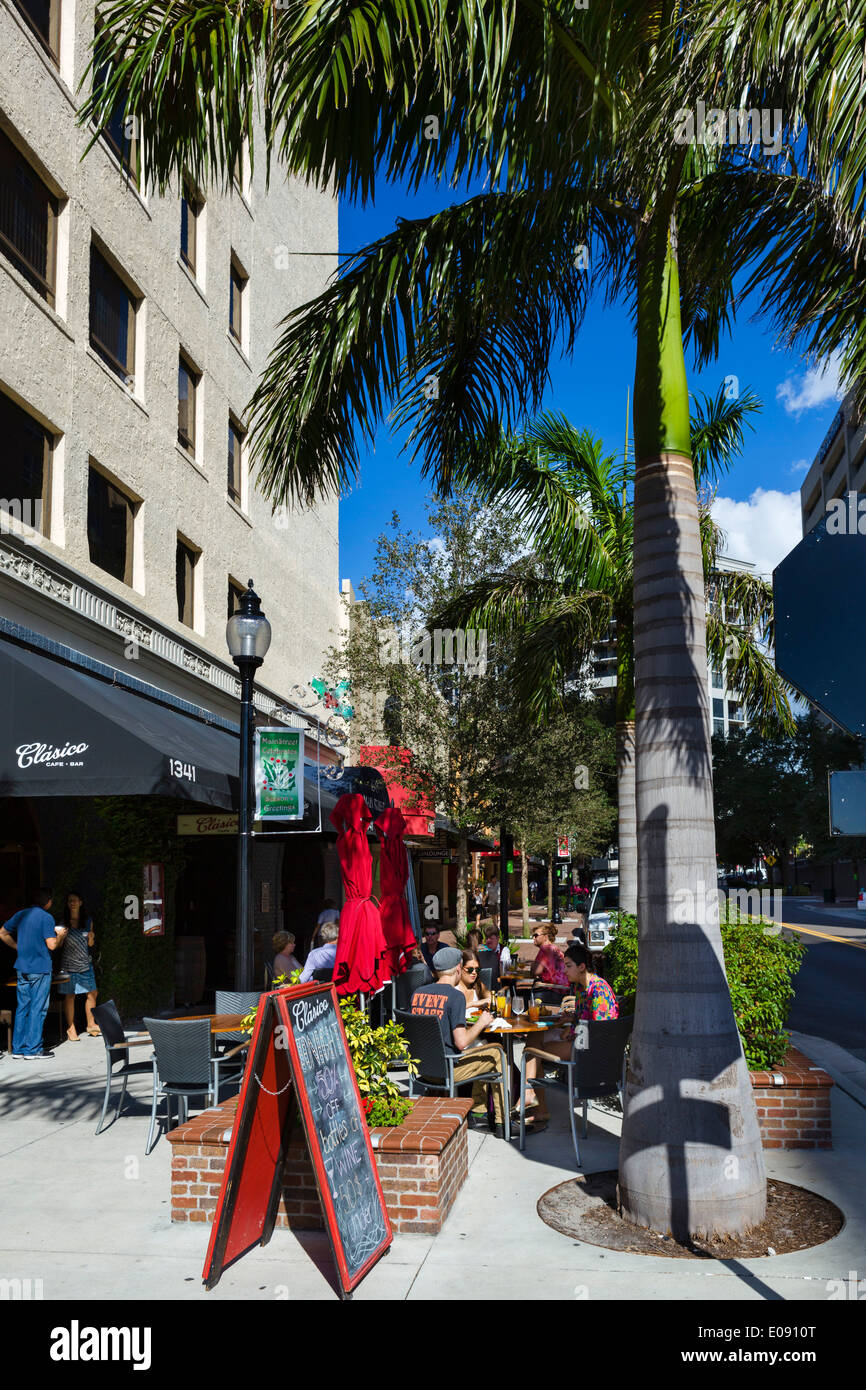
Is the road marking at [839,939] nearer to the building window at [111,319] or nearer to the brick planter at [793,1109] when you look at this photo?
the building window at [111,319]

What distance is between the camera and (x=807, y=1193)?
6559mm

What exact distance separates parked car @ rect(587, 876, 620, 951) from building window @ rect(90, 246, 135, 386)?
12846mm

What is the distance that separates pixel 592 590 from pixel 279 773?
18.8 ft

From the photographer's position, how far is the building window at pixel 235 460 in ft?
68.0

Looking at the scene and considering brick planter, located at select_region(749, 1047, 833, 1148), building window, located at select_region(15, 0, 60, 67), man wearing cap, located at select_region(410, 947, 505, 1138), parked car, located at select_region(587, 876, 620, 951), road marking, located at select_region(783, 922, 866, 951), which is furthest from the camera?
road marking, located at select_region(783, 922, 866, 951)

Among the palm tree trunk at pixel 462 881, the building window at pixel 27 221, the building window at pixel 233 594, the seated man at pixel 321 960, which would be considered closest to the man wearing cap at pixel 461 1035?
the seated man at pixel 321 960

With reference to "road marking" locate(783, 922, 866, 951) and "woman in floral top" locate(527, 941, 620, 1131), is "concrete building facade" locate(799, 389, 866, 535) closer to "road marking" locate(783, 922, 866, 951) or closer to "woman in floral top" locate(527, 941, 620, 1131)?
"road marking" locate(783, 922, 866, 951)

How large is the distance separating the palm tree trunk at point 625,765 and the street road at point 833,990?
8.36ft

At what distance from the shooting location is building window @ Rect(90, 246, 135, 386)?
14773 millimetres

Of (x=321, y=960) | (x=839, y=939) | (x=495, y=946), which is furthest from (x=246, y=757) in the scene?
(x=839, y=939)

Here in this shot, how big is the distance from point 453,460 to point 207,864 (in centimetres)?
1116
